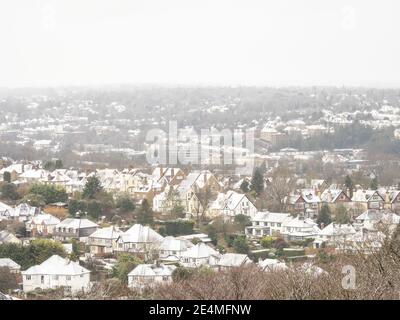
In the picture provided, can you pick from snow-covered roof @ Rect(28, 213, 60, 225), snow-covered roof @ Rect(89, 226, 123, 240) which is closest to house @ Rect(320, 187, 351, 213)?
snow-covered roof @ Rect(89, 226, 123, 240)

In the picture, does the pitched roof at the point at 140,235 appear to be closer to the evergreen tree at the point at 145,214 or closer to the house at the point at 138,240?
the house at the point at 138,240

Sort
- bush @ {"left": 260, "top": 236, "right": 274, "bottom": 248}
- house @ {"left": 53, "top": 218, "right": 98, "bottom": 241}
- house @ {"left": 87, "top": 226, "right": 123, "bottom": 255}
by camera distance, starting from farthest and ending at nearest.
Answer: house @ {"left": 53, "top": 218, "right": 98, "bottom": 241} < bush @ {"left": 260, "top": 236, "right": 274, "bottom": 248} < house @ {"left": 87, "top": 226, "right": 123, "bottom": 255}

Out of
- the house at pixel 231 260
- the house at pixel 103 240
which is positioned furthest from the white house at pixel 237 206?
the house at pixel 231 260

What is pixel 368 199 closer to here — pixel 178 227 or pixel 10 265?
pixel 178 227

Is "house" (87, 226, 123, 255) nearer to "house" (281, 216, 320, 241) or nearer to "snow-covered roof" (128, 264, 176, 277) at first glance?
"snow-covered roof" (128, 264, 176, 277)
